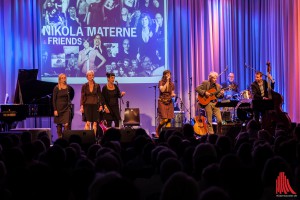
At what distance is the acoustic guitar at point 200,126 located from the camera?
1247cm

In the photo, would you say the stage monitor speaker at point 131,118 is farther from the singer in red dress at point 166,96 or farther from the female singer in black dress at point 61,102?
the female singer in black dress at point 61,102

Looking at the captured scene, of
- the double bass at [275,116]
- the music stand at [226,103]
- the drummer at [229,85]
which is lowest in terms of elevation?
the double bass at [275,116]

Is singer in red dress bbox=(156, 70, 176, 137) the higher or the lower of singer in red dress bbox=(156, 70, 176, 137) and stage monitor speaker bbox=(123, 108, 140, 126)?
the higher

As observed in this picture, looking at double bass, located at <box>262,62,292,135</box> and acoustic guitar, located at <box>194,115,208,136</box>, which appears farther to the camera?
acoustic guitar, located at <box>194,115,208,136</box>

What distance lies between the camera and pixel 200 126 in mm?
12531

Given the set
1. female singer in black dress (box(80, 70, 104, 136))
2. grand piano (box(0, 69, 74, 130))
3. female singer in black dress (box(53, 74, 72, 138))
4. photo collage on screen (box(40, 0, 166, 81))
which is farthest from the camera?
photo collage on screen (box(40, 0, 166, 81))

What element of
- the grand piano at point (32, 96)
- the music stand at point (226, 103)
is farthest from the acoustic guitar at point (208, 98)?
the grand piano at point (32, 96)

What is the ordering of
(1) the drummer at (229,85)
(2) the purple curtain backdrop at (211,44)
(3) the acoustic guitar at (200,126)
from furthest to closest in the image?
1. (1) the drummer at (229,85)
2. (2) the purple curtain backdrop at (211,44)
3. (3) the acoustic guitar at (200,126)

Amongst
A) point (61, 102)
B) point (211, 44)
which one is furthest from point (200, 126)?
point (61, 102)

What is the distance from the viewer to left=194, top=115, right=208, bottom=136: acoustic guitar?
12.5 metres

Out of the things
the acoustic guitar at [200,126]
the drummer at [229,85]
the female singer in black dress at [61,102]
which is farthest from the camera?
the drummer at [229,85]

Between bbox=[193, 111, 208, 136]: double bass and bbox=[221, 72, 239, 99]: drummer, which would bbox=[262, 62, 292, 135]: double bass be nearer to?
bbox=[193, 111, 208, 136]: double bass

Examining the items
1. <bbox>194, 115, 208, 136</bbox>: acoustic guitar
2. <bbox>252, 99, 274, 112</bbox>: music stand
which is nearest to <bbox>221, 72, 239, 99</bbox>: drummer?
<bbox>194, 115, 208, 136</bbox>: acoustic guitar

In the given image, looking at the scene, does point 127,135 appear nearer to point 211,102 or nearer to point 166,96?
point 166,96
